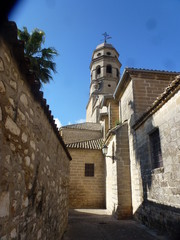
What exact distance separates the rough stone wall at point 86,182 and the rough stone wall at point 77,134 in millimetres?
5087

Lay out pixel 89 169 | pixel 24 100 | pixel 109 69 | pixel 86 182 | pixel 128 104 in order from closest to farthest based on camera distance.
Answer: pixel 24 100
pixel 128 104
pixel 86 182
pixel 89 169
pixel 109 69

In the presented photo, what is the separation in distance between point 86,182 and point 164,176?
334 inches

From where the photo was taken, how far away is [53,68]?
8.79m

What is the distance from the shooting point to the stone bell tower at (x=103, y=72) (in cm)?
2597

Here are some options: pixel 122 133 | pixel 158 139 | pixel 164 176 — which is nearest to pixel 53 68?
pixel 122 133

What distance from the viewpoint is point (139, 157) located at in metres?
8.09

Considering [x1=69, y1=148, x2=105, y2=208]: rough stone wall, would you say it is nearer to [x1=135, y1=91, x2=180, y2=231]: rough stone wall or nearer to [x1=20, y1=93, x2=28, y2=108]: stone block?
[x1=135, y1=91, x2=180, y2=231]: rough stone wall

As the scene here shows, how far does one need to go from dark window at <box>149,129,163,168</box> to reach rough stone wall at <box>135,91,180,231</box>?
174 mm

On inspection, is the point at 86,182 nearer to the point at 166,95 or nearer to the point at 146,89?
the point at 146,89

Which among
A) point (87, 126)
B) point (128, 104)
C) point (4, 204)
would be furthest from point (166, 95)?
point (87, 126)

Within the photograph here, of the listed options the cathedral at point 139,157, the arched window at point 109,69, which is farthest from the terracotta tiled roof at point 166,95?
the arched window at point 109,69

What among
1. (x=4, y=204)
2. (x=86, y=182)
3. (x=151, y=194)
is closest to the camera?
(x=4, y=204)

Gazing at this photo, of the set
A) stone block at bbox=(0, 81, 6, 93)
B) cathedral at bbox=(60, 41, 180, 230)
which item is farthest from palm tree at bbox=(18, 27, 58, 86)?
stone block at bbox=(0, 81, 6, 93)

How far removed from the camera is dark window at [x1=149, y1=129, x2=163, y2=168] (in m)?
6.45
